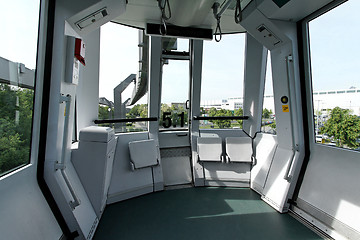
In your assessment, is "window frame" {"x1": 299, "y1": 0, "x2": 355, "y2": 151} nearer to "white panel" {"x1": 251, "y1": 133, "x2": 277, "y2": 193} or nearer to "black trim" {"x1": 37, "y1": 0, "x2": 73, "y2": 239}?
"white panel" {"x1": 251, "y1": 133, "x2": 277, "y2": 193}

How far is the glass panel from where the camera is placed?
4.22 metres

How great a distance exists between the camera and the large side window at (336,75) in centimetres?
242

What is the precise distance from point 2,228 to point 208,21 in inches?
140

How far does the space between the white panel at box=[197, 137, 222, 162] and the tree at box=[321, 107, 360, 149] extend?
1797mm

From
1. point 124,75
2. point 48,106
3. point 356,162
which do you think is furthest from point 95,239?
point 356,162

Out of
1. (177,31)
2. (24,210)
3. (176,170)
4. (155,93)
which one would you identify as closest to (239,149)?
(176,170)

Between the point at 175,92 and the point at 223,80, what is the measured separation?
104 cm

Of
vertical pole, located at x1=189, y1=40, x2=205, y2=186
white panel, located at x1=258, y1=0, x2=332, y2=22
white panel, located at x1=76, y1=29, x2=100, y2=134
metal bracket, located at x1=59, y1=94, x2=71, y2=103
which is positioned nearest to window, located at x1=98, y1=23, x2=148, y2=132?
white panel, located at x1=76, y1=29, x2=100, y2=134

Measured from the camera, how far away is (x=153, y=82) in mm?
4008

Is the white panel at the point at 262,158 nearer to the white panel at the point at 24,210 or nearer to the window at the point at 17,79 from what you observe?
the white panel at the point at 24,210

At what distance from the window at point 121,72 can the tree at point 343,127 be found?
A: 10.1 ft

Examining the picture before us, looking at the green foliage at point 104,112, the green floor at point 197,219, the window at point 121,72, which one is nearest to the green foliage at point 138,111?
the window at point 121,72

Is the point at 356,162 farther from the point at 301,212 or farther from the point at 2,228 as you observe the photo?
the point at 2,228

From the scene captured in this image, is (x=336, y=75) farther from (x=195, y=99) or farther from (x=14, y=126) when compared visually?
(x=14, y=126)
